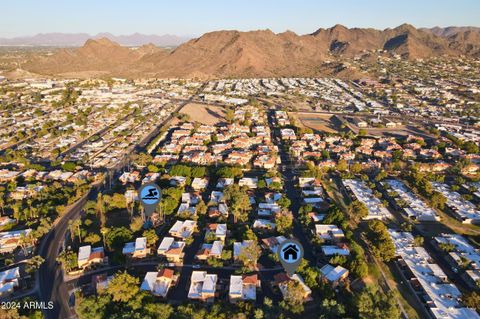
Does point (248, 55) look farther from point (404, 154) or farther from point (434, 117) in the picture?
point (404, 154)

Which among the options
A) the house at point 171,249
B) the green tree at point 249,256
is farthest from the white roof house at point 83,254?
the green tree at point 249,256

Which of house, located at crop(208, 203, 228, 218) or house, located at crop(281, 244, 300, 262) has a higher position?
house, located at crop(281, 244, 300, 262)

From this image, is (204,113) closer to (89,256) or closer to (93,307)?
(89,256)

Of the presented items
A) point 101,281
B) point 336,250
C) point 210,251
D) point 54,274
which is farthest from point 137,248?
point 336,250

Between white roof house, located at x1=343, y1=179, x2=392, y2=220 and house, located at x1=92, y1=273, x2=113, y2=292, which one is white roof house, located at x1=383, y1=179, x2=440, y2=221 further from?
house, located at x1=92, y1=273, x2=113, y2=292

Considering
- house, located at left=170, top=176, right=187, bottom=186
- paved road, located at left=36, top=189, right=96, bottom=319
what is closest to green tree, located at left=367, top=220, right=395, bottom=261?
house, located at left=170, top=176, right=187, bottom=186

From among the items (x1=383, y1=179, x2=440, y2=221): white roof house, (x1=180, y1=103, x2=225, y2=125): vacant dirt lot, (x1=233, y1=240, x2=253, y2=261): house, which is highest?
(x1=180, y1=103, x2=225, y2=125): vacant dirt lot

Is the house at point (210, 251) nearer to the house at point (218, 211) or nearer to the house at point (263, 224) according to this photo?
the house at point (263, 224)
